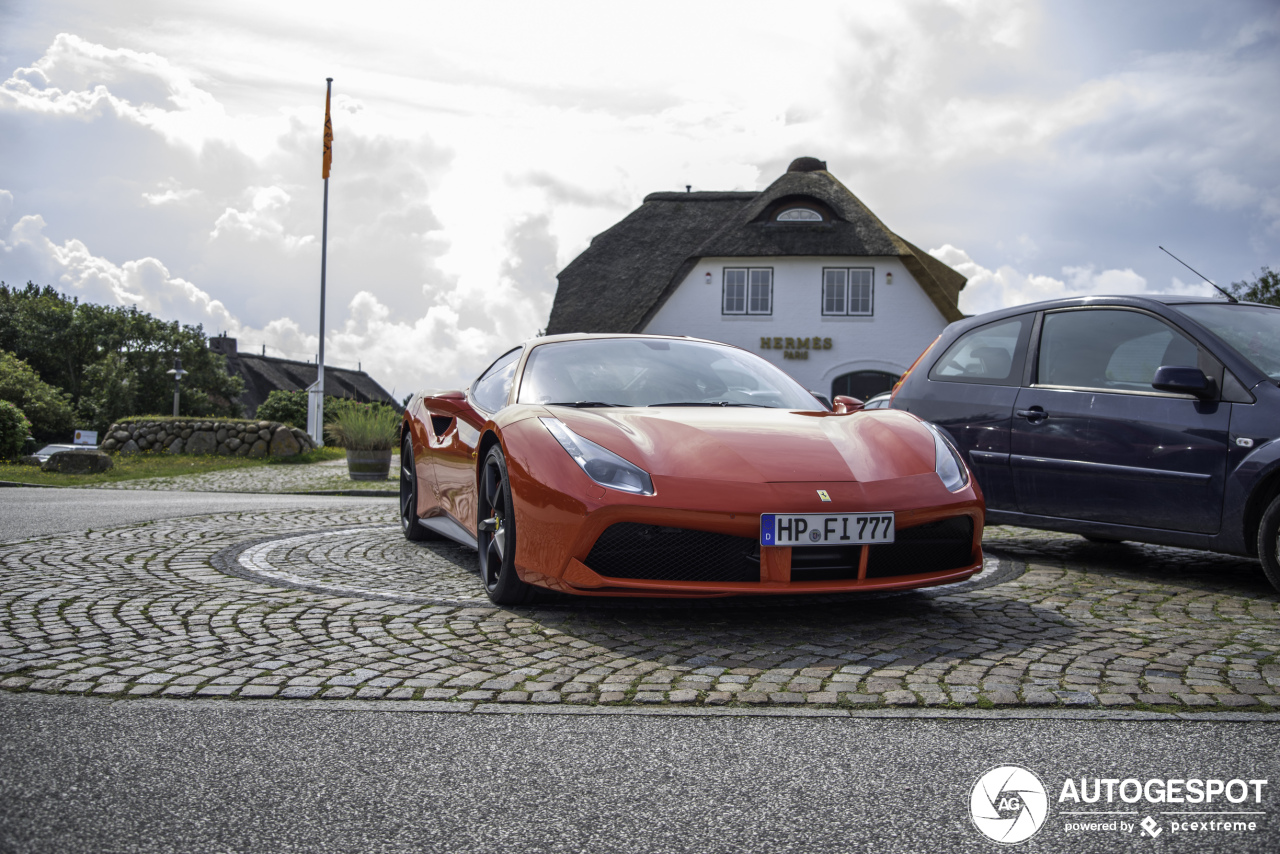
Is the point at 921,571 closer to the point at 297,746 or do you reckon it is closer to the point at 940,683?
the point at 940,683

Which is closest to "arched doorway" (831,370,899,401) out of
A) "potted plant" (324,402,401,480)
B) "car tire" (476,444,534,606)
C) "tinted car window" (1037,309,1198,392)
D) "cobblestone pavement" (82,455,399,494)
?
"cobblestone pavement" (82,455,399,494)

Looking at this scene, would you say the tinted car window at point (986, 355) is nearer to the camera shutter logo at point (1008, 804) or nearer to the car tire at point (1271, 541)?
the car tire at point (1271, 541)

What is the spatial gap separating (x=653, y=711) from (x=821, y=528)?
45.5 inches

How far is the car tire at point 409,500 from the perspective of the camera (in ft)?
21.5

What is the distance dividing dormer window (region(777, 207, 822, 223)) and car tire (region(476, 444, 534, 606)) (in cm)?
2545

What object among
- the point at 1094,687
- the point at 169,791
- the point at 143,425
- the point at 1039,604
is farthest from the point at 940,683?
the point at 143,425

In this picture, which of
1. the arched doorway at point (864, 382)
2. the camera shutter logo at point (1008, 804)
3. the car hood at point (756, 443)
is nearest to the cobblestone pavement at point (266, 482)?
the car hood at point (756, 443)

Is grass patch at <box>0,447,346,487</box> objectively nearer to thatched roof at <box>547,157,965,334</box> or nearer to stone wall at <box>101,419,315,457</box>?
stone wall at <box>101,419,315,457</box>

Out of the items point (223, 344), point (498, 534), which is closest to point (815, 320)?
point (498, 534)

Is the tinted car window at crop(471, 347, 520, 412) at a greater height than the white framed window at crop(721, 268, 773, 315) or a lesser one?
lesser

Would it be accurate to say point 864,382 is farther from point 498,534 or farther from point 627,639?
point 627,639

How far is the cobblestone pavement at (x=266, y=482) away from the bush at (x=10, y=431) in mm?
5688

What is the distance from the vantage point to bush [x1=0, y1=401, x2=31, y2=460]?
20750 mm

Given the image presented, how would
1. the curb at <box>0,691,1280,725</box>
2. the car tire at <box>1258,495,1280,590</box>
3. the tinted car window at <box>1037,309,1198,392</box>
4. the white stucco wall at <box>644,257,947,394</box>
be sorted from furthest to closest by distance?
the white stucco wall at <box>644,257,947,394</box>, the tinted car window at <box>1037,309,1198,392</box>, the car tire at <box>1258,495,1280,590</box>, the curb at <box>0,691,1280,725</box>
